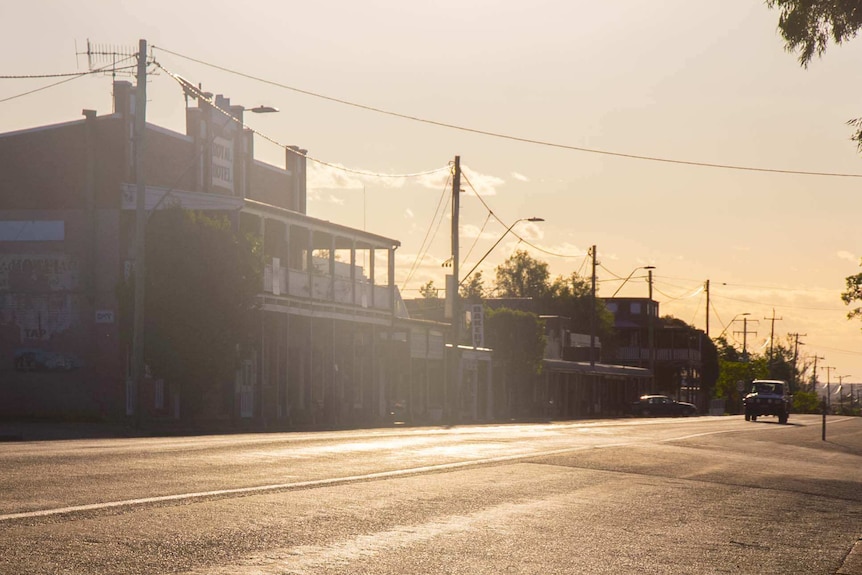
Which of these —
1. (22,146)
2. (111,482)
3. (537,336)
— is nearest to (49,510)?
(111,482)

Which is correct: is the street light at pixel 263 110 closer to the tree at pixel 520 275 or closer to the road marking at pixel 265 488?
the road marking at pixel 265 488

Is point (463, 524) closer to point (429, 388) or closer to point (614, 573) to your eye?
point (614, 573)

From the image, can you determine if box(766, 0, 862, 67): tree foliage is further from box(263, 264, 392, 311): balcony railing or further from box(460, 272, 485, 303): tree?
box(460, 272, 485, 303): tree

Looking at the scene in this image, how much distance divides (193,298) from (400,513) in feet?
82.9

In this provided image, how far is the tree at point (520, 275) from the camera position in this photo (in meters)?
138

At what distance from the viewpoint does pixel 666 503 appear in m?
13.1

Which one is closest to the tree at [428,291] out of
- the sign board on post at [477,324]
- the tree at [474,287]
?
the tree at [474,287]

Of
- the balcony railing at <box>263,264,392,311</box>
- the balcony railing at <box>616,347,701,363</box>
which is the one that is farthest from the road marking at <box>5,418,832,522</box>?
the balcony railing at <box>616,347,701,363</box>

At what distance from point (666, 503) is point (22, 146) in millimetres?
33805

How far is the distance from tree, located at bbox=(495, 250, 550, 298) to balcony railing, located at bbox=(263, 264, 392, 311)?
87.6 meters

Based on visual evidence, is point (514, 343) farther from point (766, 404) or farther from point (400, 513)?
point (400, 513)

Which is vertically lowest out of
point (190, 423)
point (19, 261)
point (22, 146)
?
point (190, 423)

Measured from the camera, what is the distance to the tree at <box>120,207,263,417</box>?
3500 centimetres

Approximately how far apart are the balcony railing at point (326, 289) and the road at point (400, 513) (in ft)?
74.2
